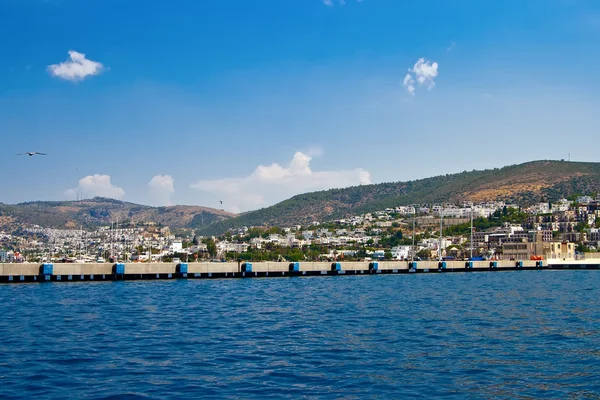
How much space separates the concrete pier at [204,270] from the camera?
74125mm

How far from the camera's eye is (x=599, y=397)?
1827cm

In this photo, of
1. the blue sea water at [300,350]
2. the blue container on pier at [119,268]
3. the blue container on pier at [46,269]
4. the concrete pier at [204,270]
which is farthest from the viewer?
the blue container on pier at [119,268]

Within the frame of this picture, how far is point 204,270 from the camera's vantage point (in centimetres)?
8606

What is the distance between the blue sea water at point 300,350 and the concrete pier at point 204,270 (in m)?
31.2

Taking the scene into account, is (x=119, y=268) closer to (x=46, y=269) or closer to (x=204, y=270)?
(x=46, y=269)

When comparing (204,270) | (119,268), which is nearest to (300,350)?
(119,268)

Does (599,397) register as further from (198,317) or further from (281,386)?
(198,317)

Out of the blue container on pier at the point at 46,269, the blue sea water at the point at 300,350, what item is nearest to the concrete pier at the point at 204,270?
the blue container on pier at the point at 46,269

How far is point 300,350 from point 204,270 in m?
62.3

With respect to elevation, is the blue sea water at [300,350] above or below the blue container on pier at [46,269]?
below

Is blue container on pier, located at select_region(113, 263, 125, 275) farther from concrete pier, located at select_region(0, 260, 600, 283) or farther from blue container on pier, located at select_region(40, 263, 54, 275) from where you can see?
blue container on pier, located at select_region(40, 263, 54, 275)

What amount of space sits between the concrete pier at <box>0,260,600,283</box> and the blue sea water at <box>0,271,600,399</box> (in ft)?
102

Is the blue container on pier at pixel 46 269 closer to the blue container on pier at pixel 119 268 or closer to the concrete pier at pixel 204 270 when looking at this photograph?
the concrete pier at pixel 204 270

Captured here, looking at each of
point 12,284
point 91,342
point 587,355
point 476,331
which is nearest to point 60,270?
point 12,284
